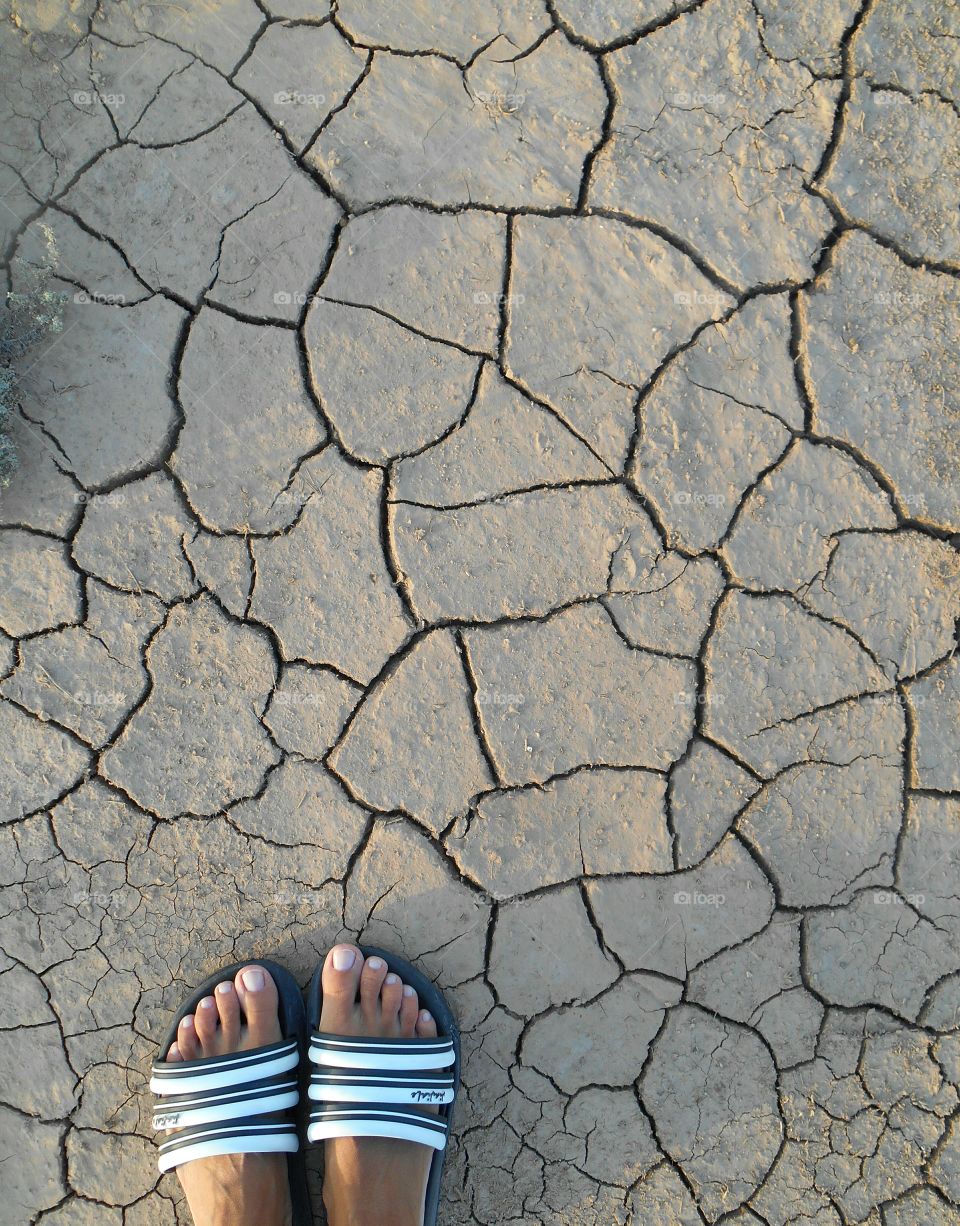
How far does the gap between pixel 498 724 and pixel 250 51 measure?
1.99m

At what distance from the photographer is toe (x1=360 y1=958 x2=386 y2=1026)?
2.58m

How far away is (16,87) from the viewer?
2639 mm

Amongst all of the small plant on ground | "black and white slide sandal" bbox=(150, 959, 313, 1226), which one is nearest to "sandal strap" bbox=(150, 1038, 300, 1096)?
"black and white slide sandal" bbox=(150, 959, 313, 1226)

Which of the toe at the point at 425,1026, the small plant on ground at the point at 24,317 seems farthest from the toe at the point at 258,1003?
the small plant on ground at the point at 24,317

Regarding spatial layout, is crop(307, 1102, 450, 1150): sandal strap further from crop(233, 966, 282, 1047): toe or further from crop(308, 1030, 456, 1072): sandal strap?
crop(233, 966, 282, 1047): toe

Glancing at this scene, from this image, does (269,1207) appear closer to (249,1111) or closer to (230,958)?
(249,1111)

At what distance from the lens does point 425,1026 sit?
2.60 meters

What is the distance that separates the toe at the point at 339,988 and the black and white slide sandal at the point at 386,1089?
0.13ft

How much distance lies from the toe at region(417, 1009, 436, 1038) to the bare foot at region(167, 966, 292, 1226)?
1.25ft

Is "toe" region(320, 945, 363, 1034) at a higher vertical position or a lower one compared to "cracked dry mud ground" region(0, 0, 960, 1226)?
lower

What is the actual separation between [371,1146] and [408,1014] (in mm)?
340

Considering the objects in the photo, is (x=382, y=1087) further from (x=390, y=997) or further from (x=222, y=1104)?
(x=222, y=1104)

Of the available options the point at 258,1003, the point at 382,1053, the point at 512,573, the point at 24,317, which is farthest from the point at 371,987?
the point at 24,317

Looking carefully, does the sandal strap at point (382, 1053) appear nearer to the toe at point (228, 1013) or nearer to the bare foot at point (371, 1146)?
the bare foot at point (371, 1146)
